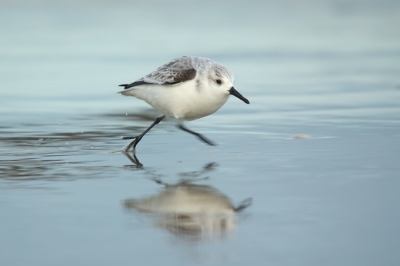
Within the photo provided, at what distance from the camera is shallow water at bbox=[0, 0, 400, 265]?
488 cm

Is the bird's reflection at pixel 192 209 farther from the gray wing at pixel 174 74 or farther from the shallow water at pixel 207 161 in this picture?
the gray wing at pixel 174 74

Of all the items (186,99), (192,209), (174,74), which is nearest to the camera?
(192,209)

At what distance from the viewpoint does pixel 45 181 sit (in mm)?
6605

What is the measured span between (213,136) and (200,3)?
629 inches

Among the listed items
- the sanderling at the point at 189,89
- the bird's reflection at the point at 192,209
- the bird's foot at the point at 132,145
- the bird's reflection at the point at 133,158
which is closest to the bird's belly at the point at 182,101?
the sanderling at the point at 189,89

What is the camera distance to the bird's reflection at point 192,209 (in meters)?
5.16

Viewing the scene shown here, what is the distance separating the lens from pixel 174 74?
805cm

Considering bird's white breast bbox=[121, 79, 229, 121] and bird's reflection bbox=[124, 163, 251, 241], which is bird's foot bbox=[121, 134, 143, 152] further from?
bird's reflection bbox=[124, 163, 251, 241]

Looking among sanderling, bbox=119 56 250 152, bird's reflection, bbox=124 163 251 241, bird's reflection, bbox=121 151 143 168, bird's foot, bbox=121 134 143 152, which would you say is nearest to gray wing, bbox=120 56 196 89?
sanderling, bbox=119 56 250 152

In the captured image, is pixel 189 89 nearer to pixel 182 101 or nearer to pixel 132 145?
pixel 182 101

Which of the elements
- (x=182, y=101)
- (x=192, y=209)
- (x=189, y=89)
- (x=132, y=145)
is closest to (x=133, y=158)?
(x=132, y=145)

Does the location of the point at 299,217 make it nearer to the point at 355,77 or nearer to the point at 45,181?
the point at 45,181

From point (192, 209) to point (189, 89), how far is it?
240 cm

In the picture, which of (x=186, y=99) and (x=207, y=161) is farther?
(x=186, y=99)
